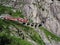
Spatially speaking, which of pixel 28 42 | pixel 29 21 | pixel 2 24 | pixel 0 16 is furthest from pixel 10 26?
pixel 29 21

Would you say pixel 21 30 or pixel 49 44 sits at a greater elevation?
pixel 21 30

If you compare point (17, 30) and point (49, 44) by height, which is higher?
point (17, 30)

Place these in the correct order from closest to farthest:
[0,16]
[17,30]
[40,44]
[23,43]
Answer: [23,43] < [17,30] < [40,44] < [0,16]

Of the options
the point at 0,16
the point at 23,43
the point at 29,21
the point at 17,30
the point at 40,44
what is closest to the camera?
the point at 23,43

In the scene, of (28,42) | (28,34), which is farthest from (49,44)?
(28,42)

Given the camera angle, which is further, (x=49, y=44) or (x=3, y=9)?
(x=3, y=9)

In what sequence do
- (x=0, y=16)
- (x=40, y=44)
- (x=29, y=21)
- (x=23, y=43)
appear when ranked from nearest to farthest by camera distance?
(x=23, y=43)
(x=40, y=44)
(x=0, y=16)
(x=29, y=21)

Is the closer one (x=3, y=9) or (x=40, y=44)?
(x=40, y=44)

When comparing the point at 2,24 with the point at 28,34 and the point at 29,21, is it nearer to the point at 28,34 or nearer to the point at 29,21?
the point at 28,34

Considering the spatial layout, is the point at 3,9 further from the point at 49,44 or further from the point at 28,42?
the point at 28,42
